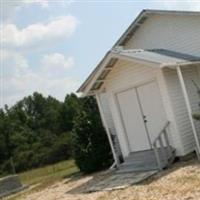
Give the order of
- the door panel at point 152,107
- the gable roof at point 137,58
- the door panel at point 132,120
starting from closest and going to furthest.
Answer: the gable roof at point 137,58, the door panel at point 152,107, the door panel at point 132,120

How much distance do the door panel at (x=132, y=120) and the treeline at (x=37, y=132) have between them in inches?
426

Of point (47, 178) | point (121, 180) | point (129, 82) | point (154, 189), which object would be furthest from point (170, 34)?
point (47, 178)

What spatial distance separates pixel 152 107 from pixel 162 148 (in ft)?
6.64

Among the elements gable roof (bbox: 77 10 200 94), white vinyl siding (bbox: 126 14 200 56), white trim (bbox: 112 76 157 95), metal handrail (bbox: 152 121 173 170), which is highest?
white vinyl siding (bbox: 126 14 200 56)

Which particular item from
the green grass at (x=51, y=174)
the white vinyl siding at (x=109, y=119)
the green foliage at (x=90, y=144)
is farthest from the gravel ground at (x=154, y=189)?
the green grass at (x=51, y=174)

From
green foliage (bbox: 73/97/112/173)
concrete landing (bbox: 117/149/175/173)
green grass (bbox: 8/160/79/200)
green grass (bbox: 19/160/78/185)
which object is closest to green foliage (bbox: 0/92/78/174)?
green grass (bbox: 19/160/78/185)

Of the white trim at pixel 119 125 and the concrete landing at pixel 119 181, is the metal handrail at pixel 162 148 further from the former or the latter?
the white trim at pixel 119 125

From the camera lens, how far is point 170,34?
A: 63.8 feet

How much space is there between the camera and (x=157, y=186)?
12.9 m

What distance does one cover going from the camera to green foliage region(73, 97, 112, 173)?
65.3ft

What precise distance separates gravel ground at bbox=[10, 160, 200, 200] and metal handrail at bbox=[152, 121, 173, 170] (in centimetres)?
43

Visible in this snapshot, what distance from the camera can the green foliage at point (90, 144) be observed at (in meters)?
19.9

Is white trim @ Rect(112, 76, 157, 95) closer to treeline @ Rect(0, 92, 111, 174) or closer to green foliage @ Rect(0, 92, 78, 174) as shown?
treeline @ Rect(0, 92, 111, 174)

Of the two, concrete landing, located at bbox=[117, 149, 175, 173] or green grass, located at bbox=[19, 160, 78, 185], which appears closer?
concrete landing, located at bbox=[117, 149, 175, 173]
